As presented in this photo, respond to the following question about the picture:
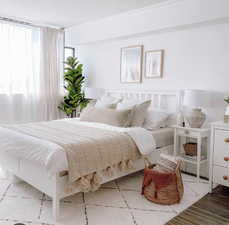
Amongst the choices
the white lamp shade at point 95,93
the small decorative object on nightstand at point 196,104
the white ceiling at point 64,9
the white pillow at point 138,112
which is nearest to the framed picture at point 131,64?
the white lamp shade at point 95,93

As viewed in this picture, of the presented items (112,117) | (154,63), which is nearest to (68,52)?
(154,63)

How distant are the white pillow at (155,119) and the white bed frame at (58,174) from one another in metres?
0.27

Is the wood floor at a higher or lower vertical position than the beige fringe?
lower

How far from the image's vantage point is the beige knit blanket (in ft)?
7.41

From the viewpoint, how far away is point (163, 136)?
133 inches

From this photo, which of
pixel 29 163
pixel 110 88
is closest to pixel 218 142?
pixel 29 163

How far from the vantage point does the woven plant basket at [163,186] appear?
2523 millimetres

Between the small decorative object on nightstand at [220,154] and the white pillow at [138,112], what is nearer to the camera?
the small decorative object on nightstand at [220,154]

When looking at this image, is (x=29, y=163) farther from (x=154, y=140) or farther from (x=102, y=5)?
(x=102, y=5)

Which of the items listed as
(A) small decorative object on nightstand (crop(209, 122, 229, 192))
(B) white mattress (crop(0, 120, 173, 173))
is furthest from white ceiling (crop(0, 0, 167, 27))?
(B) white mattress (crop(0, 120, 173, 173))

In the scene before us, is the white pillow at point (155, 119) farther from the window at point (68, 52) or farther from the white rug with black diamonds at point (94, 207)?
the window at point (68, 52)

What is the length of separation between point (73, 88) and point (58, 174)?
10.4 feet

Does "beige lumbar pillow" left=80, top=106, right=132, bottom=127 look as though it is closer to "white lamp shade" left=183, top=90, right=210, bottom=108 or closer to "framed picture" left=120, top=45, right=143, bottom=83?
"white lamp shade" left=183, top=90, right=210, bottom=108

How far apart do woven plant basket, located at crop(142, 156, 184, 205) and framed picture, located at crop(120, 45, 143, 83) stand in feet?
6.79
